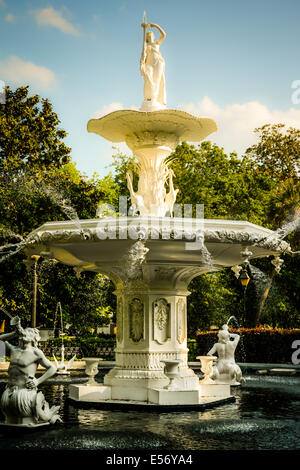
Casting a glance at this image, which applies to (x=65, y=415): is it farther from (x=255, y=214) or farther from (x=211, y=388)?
(x=255, y=214)

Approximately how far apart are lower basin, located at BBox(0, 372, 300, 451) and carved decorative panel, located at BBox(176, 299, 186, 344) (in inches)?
57.9

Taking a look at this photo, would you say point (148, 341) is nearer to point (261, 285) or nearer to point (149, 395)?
point (149, 395)

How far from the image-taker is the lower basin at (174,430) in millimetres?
6879

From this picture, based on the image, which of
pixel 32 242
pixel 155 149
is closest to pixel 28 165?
pixel 155 149

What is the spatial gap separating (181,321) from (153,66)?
16.1 ft

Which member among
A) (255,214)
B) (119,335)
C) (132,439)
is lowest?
(132,439)

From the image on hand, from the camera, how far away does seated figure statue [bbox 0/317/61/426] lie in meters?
7.73

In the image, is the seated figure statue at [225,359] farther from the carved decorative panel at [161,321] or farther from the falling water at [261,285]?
the falling water at [261,285]

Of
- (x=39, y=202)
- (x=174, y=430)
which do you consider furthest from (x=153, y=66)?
(x=39, y=202)

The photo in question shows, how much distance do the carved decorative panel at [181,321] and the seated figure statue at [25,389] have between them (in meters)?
3.57

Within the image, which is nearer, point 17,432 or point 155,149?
point 17,432

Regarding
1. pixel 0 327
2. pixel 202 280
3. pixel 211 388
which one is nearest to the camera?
pixel 211 388

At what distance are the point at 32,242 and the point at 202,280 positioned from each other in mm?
17418

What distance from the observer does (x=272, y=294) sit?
3003 cm
